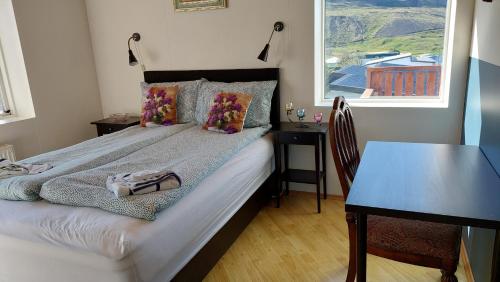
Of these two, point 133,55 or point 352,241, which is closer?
point 352,241

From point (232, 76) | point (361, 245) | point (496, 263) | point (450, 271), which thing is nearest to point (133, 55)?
point (232, 76)

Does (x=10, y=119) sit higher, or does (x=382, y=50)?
(x=382, y=50)

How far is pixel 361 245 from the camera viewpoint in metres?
1.26

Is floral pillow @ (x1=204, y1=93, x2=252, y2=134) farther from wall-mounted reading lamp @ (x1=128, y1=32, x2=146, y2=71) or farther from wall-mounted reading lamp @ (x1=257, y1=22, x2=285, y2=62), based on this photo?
wall-mounted reading lamp @ (x1=128, y1=32, x2=146, y2=71)

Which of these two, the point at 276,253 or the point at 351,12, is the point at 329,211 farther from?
the point at 351,12

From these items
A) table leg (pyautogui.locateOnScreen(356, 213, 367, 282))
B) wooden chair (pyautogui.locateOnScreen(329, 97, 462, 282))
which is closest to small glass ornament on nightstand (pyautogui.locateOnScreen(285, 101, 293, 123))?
wooden chair (pyautogui.locateOnScreen(329, 97, 462, 282))

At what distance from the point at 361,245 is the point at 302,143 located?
1.47 metres

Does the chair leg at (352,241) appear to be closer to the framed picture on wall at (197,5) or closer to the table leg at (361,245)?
the table leg at (361,245)

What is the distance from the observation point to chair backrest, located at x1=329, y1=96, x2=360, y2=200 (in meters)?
1.53

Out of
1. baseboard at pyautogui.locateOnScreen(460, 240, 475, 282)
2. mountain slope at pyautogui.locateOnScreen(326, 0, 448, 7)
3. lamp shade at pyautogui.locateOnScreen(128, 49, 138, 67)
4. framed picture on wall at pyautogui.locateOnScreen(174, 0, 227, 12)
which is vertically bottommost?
baseboard at pyautogui.locateOnScreen(460, 240, 475, 282)

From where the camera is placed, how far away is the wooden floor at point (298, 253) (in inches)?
77.4

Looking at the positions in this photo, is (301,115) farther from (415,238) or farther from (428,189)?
(428,189)

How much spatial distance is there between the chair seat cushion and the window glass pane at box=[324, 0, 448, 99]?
1.53 metres

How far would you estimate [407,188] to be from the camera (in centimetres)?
123
